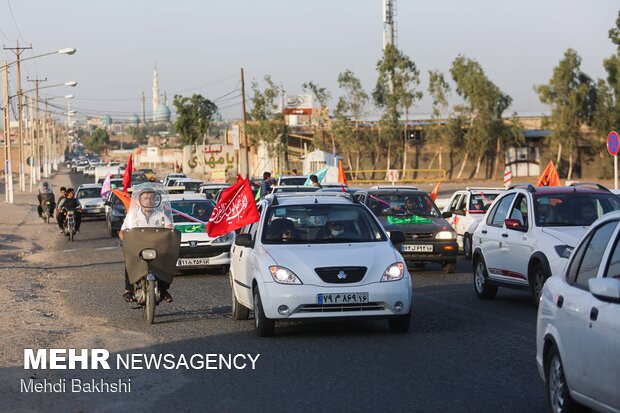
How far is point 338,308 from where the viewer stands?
12.3m

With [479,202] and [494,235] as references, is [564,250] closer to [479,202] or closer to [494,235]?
[494,235]

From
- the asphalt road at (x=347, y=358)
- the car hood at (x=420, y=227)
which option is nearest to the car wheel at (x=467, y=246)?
the car hood at (x=420, y=227)

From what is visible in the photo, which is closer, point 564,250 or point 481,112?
point 564,250

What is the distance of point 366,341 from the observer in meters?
12.1

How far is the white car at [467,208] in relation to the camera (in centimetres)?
2680

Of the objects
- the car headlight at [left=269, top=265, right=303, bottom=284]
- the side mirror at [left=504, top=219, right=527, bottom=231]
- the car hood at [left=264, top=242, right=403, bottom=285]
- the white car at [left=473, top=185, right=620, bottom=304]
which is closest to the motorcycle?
the car hood at [left=264, top=242, right=403, bottom=285]

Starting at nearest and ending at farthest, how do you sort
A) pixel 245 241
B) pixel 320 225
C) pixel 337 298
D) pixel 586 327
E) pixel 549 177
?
pixel 586 327 < pixel 337 298 < pixel 245 241 < pixel 320 225 < pixel 549 177

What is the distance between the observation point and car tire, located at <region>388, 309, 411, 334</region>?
12.5m

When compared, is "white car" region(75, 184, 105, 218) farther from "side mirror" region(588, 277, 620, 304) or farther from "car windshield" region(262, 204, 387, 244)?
"side mirror" region(588, 277, 620, 304)

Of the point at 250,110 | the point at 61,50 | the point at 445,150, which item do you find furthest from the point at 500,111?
the point at 61,50

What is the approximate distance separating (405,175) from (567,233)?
7203 cm

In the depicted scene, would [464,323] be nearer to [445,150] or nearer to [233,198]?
[233,198]

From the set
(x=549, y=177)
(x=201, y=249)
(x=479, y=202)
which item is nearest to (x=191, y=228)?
(x=201, y=249)

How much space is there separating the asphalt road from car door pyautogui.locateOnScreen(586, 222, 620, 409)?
1.74 metres
